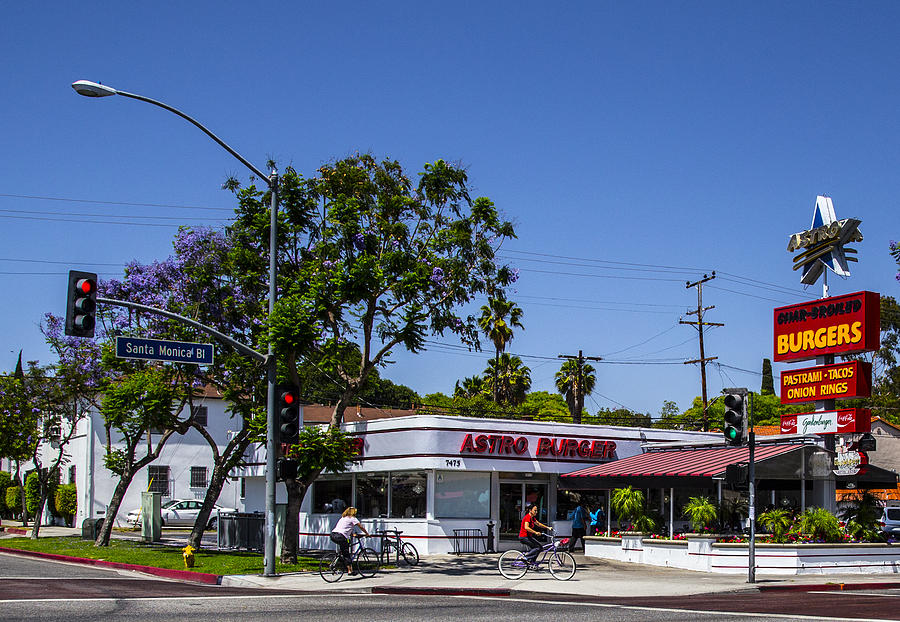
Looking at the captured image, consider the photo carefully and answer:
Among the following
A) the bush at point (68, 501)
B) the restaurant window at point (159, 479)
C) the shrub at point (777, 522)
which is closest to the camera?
the shrub at point (777, 522)

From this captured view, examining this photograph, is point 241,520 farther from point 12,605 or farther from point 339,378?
point 12,605

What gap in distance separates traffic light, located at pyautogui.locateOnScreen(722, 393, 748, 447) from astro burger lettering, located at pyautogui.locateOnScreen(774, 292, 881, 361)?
763 centimetres

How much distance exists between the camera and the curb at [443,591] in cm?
2031

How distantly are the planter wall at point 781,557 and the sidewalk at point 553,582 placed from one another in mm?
501

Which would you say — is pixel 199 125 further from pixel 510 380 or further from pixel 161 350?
pixel 510 380

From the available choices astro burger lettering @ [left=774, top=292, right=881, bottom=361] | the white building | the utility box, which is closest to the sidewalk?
astro burger lettering @ [left=774, top=292, right=881, bottom=361]

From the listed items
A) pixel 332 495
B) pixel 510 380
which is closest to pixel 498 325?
pixel 510 380

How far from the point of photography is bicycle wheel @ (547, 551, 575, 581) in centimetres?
2295

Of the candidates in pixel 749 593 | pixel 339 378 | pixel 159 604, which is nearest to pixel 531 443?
pixel 339 378

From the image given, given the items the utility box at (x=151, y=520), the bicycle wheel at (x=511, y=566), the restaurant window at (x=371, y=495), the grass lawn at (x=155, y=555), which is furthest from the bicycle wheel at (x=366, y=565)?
the utility box at (x=151, y=520)

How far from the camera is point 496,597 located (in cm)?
1997

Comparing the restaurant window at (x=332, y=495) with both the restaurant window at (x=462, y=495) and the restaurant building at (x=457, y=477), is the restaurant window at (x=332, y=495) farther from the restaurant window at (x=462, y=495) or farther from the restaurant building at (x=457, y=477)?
the restaurant window at (x=462, y=495)

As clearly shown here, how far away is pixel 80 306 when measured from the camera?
18594 millimetres

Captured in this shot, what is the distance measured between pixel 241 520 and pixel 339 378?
7877 millimetres
